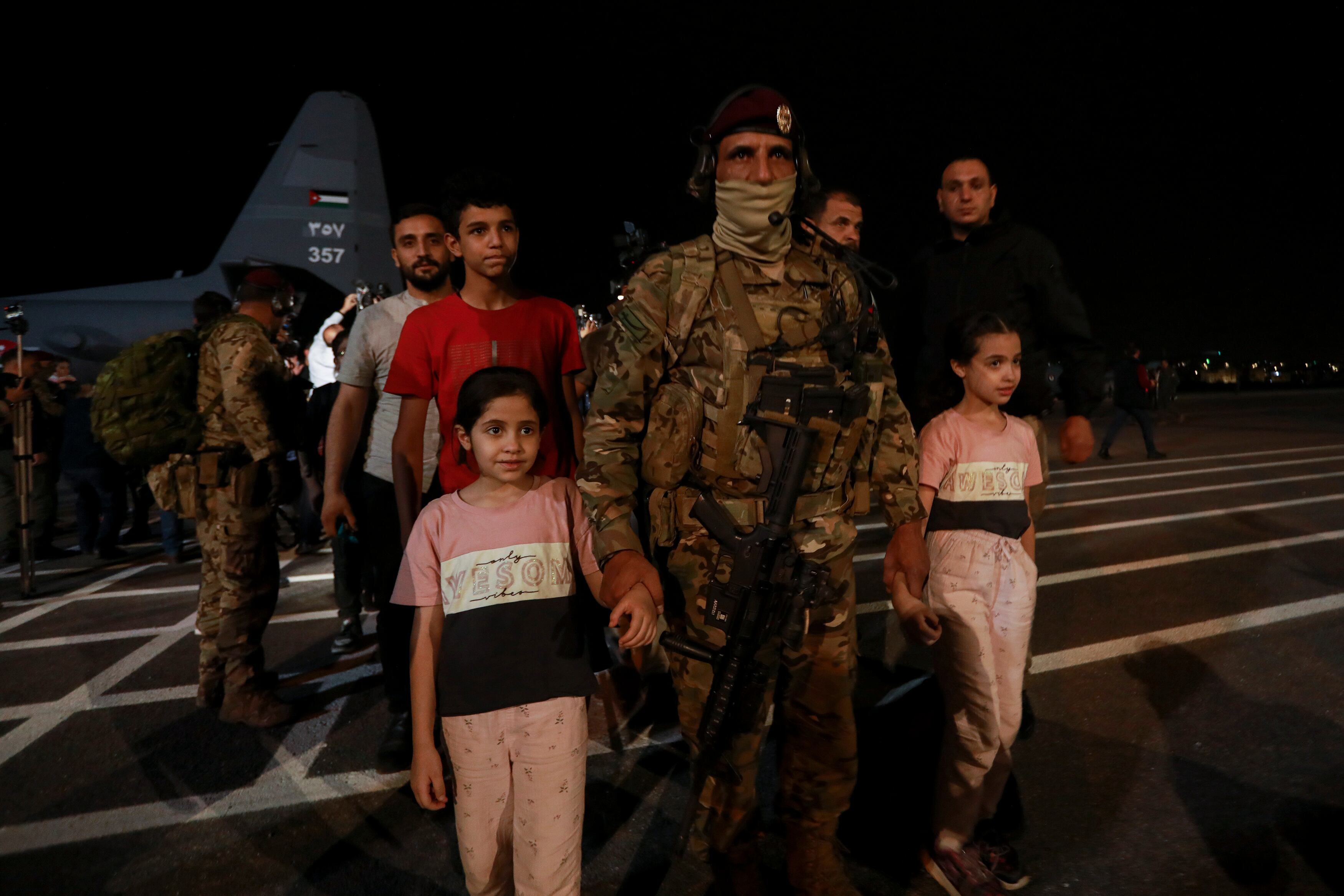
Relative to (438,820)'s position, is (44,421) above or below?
above

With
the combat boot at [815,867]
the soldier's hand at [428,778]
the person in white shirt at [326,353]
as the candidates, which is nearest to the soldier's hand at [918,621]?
the combat boot at [815,867]

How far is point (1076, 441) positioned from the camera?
290 cm

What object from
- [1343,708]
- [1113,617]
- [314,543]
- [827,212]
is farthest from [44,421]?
[1343,708]

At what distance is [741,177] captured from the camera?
2121mm

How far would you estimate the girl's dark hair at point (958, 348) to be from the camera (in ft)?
8.30

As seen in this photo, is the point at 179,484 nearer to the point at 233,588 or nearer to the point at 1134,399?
the point at 233,588

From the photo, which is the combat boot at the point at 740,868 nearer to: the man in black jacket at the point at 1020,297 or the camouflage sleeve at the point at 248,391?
the man in black jacket at the point at 1020,297

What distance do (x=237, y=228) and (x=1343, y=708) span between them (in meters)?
18.9

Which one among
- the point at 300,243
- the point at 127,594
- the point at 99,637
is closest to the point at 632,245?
the point at 99,637

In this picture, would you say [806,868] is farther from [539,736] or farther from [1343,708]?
[1343,708]

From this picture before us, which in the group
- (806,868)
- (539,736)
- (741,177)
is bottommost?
(806,868)

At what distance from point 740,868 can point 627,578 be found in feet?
3.42

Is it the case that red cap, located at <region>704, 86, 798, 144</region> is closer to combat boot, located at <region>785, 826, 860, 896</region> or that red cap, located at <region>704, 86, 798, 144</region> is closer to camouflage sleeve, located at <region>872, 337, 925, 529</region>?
camouflage sleeve, located at <region>872, 337, 925, 529</region>

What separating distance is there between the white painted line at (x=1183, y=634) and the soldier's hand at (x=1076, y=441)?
1.64 m
